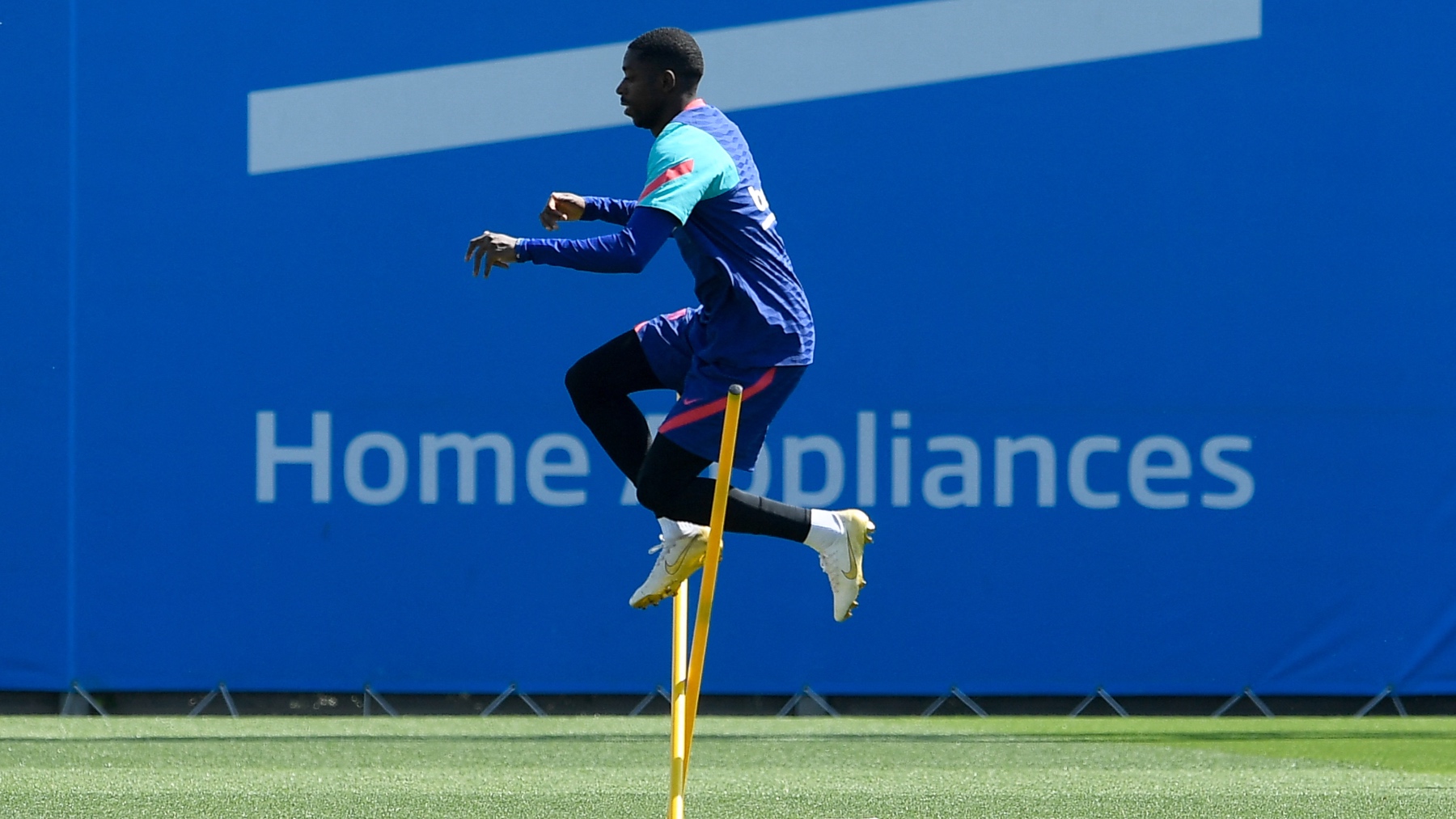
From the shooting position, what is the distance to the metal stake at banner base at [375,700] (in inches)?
242

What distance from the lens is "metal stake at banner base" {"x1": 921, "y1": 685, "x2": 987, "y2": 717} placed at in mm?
6160

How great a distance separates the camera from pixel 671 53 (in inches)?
137

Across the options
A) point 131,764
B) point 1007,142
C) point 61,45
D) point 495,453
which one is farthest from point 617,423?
point 61,45

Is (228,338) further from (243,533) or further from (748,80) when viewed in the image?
(748,80)

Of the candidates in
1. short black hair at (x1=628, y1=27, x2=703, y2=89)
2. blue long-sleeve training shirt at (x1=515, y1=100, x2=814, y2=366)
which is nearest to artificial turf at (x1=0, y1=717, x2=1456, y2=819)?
blue long-sleeve training shirt at (x1=515, y1=100, x2=814, y2=366)

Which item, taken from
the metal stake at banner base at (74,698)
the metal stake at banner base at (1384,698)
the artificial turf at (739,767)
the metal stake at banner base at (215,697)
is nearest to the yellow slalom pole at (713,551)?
the artificial turf at (739,767)

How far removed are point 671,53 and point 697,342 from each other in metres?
0.61

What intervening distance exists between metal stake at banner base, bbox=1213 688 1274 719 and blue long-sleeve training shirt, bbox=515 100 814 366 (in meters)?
3.17

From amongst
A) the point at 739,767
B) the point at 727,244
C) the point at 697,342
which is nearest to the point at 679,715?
the point at 697,342

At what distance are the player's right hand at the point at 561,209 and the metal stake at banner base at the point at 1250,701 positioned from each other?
3686 millimetres

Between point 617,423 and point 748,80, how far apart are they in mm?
2657

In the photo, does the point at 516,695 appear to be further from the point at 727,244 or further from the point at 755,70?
the point at 727,244

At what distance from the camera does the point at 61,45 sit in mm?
6109

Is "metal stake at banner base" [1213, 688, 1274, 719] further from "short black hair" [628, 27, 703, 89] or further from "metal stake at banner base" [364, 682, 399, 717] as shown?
"short black hair" [628, 27, 703, 89]
